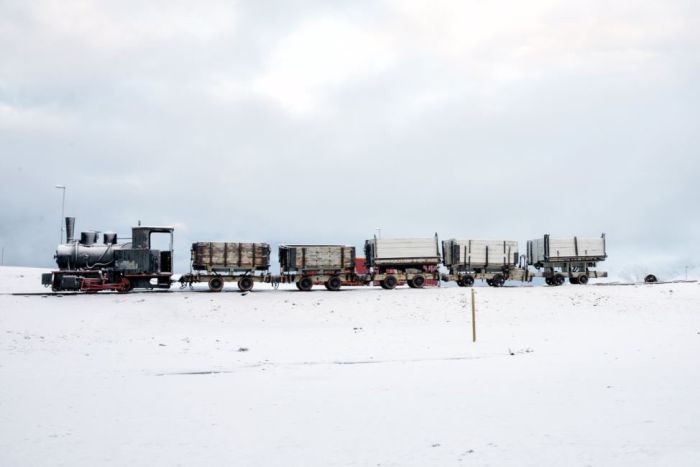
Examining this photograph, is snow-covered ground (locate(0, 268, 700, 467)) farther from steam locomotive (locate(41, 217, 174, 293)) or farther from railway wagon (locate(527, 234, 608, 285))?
railway wagon (locate(527, 234, 608, 285))

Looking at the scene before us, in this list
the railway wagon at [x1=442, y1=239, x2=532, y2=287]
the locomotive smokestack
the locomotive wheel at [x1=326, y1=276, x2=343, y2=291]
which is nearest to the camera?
the locomotive smokestack

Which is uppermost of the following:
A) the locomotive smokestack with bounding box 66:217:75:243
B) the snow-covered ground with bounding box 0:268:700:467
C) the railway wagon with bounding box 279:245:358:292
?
the locomotive smokestack with bounding box 66:217:75:243

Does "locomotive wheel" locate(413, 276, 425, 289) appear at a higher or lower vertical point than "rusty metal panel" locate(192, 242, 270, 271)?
lower

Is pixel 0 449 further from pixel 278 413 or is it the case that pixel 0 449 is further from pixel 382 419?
pixel 382 419

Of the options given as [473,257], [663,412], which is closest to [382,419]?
[663,412]

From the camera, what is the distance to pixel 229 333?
1770cm

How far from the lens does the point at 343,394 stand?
26.9 ft

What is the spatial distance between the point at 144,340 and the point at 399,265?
56.5 ft

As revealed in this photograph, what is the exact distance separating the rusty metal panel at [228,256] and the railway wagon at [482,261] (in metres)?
11.1

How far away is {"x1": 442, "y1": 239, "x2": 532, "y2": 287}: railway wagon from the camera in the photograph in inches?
1248

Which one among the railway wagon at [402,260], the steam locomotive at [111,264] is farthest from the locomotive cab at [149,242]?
the railway wagon at [402,260]

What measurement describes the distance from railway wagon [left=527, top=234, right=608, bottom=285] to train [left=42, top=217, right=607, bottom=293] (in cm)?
6

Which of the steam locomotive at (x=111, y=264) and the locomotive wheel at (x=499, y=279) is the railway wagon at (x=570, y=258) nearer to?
the locomotive wheel at (x=499, y=279)

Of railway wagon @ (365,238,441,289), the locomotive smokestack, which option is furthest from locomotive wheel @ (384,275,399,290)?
the locomotive smokestack
